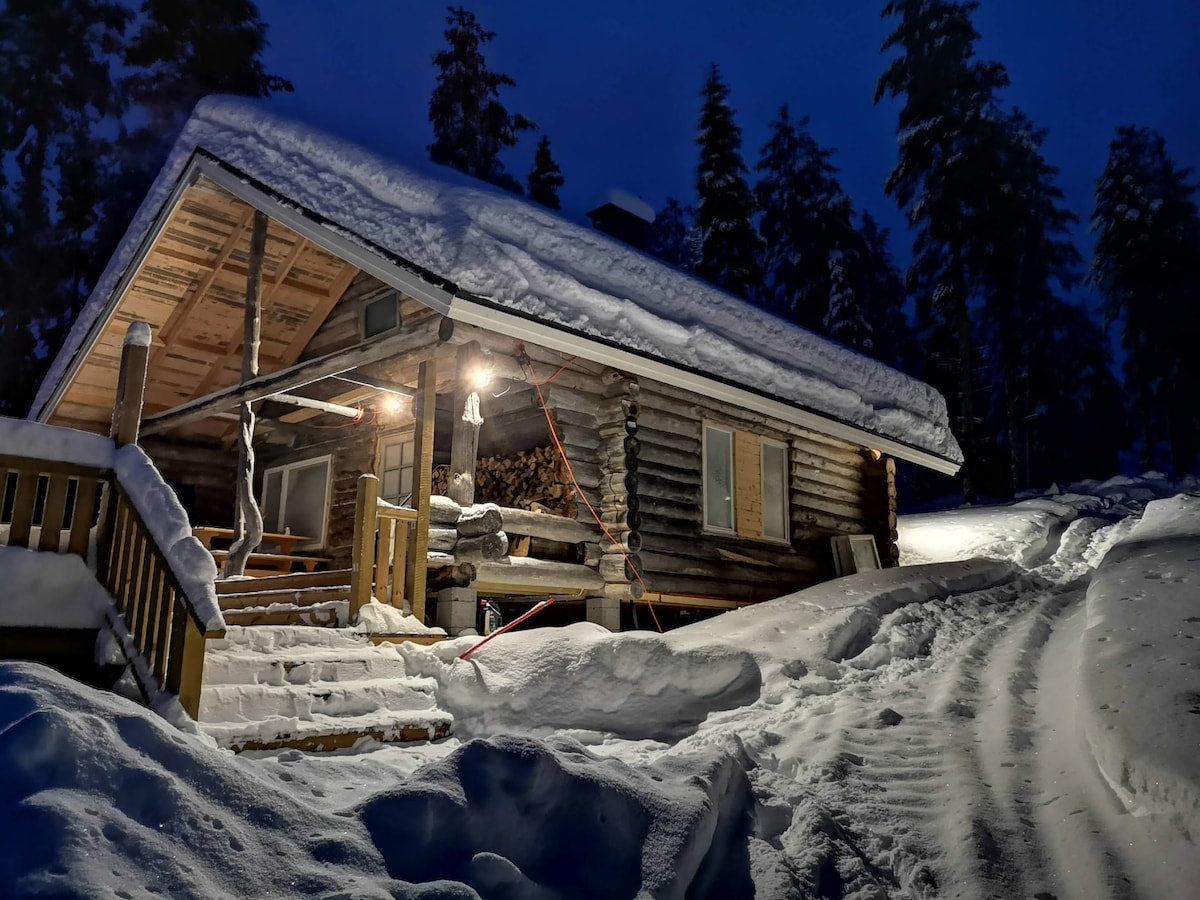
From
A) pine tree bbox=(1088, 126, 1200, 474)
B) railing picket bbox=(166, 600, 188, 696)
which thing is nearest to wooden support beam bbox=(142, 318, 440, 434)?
railing picket bbox=(166, 600, 188, 696)

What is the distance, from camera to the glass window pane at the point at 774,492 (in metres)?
13.4

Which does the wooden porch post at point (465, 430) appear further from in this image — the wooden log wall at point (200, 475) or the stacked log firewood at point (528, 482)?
the wooden log wall at point (200, 475)

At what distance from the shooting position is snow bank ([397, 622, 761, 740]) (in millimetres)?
6148

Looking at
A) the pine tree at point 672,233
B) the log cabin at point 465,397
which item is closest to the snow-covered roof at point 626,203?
the log cabin at point 465,397

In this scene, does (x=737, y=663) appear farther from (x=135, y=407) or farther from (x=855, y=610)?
(x=135, y=407)

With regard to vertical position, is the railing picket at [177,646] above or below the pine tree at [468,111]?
below

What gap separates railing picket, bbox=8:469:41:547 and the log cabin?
1952 millimetres

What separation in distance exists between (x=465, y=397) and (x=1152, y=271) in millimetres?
35144

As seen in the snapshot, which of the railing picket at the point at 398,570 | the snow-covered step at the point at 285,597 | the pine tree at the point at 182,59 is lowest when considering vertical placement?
the snow-covered step at the point at 285,597

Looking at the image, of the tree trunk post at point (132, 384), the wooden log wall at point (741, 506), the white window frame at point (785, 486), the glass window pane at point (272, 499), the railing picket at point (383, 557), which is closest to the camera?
the tree trunk post at point (132, 384)

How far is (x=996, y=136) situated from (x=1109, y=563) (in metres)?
25.6

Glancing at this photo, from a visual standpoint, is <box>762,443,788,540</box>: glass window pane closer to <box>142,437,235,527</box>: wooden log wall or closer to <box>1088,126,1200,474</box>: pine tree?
<box>142,437,235,527</box>: wooden log wall

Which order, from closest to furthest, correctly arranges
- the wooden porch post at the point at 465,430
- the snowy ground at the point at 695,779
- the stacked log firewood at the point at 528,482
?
the snowy ground at the point at 695,779, the wooden porch post at the point at 465,430, the stacked log firewood at the point at 528,482

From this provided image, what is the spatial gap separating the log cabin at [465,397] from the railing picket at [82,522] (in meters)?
1.76
